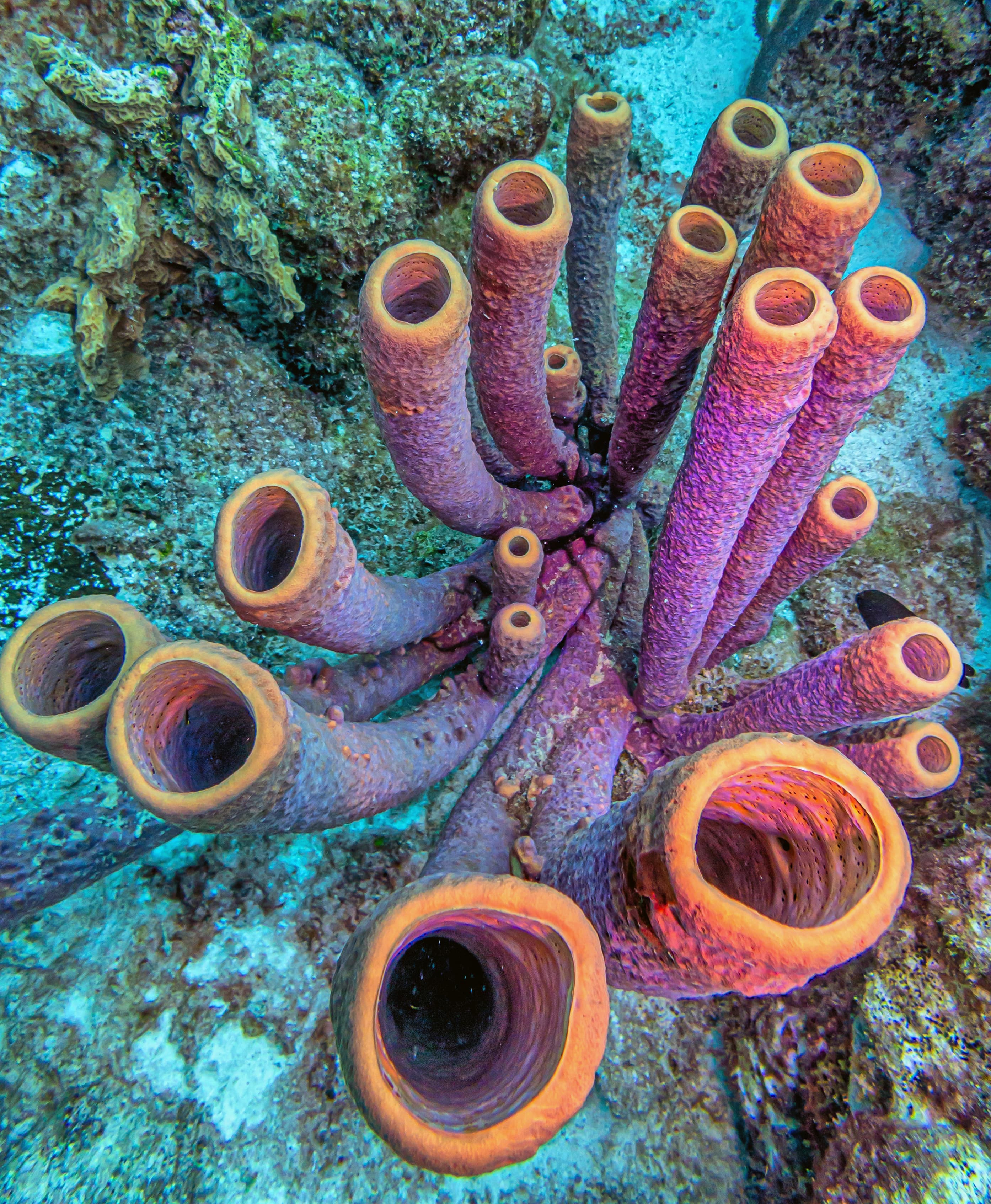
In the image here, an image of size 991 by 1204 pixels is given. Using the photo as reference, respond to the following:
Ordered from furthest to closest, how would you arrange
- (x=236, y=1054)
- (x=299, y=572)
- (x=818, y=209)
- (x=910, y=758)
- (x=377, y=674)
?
A: (x=377, y=674) < (x=236, y=1054) < (x=910, y=758) < (x=299, y=572) < (x=818, y=209)

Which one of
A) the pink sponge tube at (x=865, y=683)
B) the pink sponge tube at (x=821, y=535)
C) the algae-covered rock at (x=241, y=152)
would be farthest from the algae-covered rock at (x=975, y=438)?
the algae-covered rock at (x=241, y=152)

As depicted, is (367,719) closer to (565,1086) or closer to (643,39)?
(565,1086)

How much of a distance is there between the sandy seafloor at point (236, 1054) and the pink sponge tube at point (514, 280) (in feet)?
5.02

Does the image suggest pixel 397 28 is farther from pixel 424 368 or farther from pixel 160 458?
pixel 424 368

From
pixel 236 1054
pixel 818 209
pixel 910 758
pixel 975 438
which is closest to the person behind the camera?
pixel 818 209

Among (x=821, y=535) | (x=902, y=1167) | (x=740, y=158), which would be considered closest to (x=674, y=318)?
(x=740, y=158)

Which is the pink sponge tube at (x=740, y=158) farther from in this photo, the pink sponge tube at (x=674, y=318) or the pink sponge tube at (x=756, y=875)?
the pink sponge tube at (x=756, y=875)

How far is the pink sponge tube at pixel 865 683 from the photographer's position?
4.90 feet

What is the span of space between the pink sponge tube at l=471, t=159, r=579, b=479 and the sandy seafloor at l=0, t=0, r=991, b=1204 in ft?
5.02

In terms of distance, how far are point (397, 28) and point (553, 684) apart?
311 cm

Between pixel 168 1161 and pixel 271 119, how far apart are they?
11.8ft

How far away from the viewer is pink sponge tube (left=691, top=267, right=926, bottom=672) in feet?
3.86

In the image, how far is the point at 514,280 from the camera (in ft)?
4.80

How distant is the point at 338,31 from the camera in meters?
2.62
